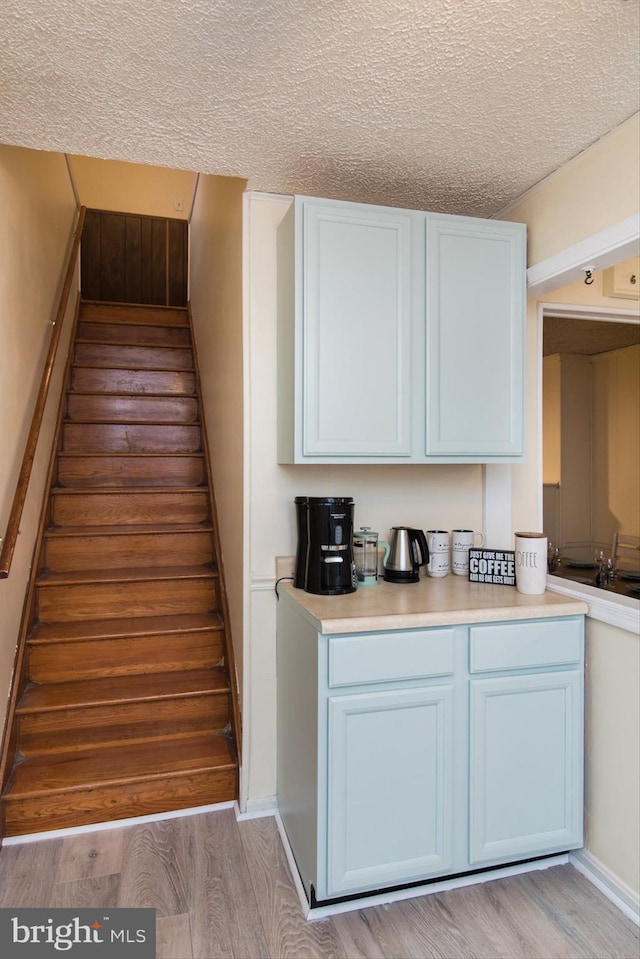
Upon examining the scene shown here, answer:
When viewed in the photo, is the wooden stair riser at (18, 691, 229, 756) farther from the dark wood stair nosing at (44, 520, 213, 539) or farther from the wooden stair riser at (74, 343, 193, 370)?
the wooden stair riser at (74, 343, 193, 370)

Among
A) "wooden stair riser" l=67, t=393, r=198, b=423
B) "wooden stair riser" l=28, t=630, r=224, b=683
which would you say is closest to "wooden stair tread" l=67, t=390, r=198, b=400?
"wooden stair riser" l=67, t=393, r=198, b=423

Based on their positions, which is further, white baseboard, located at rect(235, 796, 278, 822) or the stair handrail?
white baseboard, located at rect(235, 796, 278, 822)

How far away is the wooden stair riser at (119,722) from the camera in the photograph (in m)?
2.38

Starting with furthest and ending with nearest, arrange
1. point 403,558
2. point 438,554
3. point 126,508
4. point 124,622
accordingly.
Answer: point 126,508 < point 124,622 < point 438,554 < point 403,558

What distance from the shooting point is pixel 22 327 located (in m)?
2.62

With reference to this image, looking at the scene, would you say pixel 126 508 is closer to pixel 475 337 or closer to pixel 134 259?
pixel 475 337

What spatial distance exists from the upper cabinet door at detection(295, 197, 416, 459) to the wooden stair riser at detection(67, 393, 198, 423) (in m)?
2.15

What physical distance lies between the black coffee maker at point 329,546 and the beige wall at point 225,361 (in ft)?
1.25

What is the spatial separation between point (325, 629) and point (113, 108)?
1.66m

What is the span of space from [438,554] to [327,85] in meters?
1.66

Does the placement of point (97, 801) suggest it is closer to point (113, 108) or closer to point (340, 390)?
point (340, 390)

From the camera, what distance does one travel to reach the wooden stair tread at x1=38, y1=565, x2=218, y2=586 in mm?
2855

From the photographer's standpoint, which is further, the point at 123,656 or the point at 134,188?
the point at 134,188

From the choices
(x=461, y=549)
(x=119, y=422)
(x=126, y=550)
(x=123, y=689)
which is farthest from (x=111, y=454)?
(x=461, y=549)
